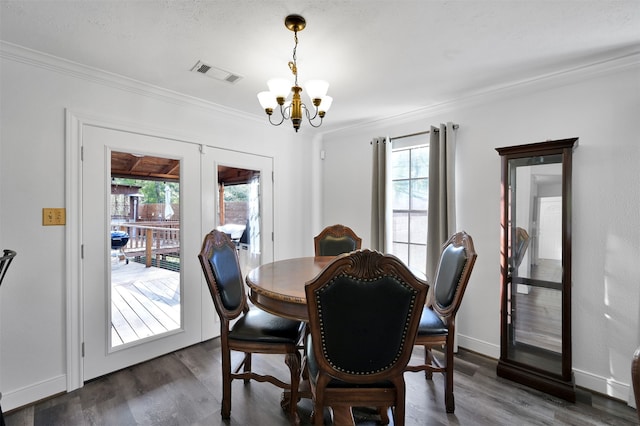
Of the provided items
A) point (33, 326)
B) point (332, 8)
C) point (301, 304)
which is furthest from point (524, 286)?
point (33, 326)

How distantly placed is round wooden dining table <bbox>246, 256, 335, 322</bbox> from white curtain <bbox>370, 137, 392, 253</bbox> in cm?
124

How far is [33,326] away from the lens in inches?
79.0

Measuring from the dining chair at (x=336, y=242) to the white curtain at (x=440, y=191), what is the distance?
756mm

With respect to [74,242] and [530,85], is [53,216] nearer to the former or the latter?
[74,242]

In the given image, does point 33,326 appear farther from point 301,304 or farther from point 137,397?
point 301,304

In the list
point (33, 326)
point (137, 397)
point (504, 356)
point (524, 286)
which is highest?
point (524, 286)

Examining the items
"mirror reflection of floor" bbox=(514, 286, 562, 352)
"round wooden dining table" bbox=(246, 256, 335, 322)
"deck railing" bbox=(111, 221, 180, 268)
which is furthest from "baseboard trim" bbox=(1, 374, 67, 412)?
"mirror reflection of floor" bbox=(514, 286, 562, 352)

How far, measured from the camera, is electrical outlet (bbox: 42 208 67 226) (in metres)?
2.05

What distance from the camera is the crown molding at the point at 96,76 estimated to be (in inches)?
75.7

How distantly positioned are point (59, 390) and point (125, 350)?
439mm

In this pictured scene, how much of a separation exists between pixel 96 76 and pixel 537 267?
3.76m

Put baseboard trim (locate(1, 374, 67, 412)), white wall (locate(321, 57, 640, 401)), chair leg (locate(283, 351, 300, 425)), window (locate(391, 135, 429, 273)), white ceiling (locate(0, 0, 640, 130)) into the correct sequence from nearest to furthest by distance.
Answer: white ceiling (locate(0, 0, 640, 130)) → chair leg (locate(283, 351, 300, 425)) → baseboard trim (locate(1, 374, 67, 412)) → white wall (locate(321, 57, 640, 401)) → window (locate(391, 135, 429, 273))

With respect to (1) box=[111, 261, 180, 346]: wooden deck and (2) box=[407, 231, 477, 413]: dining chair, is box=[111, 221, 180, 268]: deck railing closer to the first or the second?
(1) box=[111, 261, 180, 346]: wooden deck

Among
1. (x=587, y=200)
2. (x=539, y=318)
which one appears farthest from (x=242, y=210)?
(x=587, y=200)
